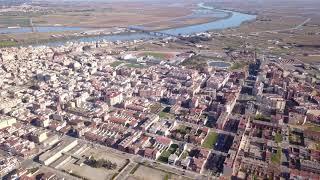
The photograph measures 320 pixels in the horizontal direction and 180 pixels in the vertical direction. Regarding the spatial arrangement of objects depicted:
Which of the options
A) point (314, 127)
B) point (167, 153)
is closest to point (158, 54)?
point (314, 127)

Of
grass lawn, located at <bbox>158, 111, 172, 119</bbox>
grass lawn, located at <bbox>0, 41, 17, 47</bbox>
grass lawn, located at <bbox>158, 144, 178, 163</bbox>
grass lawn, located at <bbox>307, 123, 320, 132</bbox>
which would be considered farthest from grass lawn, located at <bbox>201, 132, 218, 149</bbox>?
grass lawn, located at <bbox>0, 41, 17, 47</bbox>

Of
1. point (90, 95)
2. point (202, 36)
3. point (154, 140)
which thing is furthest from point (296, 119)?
point (202, 36)

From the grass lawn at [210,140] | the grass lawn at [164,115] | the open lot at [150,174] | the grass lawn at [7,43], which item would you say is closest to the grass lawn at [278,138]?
the grass lawn at [210,140]

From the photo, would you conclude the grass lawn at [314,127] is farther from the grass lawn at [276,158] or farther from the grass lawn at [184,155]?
the grass lawn at [184,155]

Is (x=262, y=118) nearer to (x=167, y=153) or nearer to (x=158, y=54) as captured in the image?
(x=167, y=153)

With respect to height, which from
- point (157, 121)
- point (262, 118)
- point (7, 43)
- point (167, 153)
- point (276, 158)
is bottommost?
point (276, 158)

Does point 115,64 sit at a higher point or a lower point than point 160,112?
higher

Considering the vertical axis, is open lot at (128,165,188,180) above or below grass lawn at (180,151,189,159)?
below

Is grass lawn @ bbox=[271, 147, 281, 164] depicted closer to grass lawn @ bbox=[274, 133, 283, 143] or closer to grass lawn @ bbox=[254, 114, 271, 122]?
grass lawn @ bbox=[274, 133, 283, 143]

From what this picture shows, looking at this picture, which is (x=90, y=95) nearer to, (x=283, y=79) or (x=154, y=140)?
(x=154, y=140)
